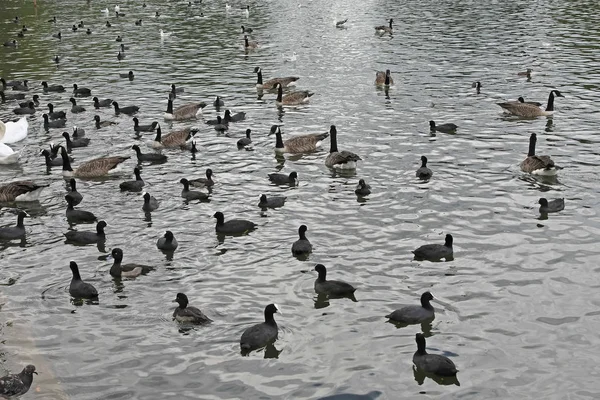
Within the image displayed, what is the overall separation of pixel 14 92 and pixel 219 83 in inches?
410

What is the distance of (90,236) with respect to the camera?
21.1m

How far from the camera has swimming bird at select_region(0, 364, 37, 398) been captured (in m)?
13.9

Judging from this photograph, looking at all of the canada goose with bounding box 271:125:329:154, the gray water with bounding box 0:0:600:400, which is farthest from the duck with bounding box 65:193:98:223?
the canada goose with bounding box 271:125:329:154

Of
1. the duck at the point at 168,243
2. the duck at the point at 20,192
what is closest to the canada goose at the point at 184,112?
the duck at the point at 20,192

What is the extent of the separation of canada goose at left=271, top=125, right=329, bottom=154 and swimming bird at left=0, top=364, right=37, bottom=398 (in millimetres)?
16309

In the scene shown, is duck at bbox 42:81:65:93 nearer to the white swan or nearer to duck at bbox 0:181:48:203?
the white swan

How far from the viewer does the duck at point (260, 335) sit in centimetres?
1564

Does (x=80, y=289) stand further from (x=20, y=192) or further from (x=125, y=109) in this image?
(x=125, y=109)

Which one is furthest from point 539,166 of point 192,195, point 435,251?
point 192,195

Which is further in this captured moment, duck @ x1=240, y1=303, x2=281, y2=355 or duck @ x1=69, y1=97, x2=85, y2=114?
duck @ x1=69, y1=97, x2=85, y2=114

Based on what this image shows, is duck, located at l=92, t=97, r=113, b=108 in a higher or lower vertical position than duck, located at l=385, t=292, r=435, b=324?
higher

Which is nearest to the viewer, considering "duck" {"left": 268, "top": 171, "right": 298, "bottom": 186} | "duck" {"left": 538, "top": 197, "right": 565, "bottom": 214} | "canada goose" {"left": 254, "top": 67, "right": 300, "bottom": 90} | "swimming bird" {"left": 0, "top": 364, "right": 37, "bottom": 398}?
"swimming bird" {"left": 0, "top": 364, "right": 37, "bottom": 398}

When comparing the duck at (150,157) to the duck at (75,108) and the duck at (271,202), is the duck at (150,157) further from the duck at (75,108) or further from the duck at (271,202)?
the duck at (75,108)

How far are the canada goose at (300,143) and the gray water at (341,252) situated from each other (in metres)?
0.45
